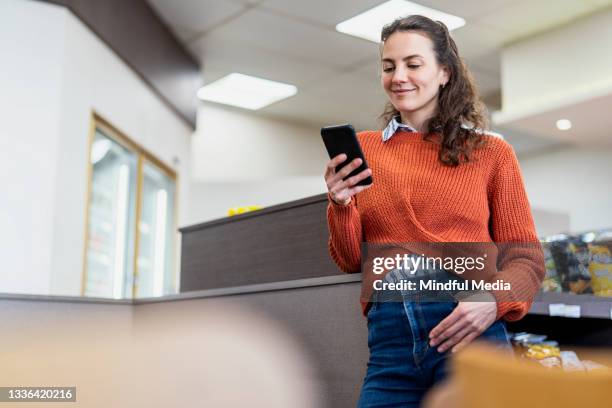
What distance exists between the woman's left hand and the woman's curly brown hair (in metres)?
0.27

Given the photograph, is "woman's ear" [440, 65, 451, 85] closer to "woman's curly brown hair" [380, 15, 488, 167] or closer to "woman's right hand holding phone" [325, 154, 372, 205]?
"woman's curly brown hair" [380, 15, 488, 167]

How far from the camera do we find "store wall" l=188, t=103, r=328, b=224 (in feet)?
23.2

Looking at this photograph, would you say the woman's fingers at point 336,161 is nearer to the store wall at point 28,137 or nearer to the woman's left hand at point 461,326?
the woman's left hand at point 461,326

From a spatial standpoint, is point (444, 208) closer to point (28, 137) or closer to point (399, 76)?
point (399, 76)

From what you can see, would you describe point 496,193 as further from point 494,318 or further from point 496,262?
point 494,318

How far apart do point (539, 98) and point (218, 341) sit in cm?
417

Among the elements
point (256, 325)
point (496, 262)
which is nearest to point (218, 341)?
point (256, 325)

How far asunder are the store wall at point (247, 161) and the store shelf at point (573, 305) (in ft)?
15.7

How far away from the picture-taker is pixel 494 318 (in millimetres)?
1231

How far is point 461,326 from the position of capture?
1197 mm

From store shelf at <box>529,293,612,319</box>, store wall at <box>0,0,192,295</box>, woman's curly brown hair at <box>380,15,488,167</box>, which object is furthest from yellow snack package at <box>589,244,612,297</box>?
store wall at <box>0,0,192,295</box>

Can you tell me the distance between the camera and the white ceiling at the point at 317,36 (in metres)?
5.18

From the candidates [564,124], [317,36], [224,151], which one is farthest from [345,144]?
[224,151]

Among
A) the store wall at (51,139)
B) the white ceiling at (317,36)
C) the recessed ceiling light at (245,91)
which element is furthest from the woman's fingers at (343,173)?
the recessed ceiling light at (245,91)
